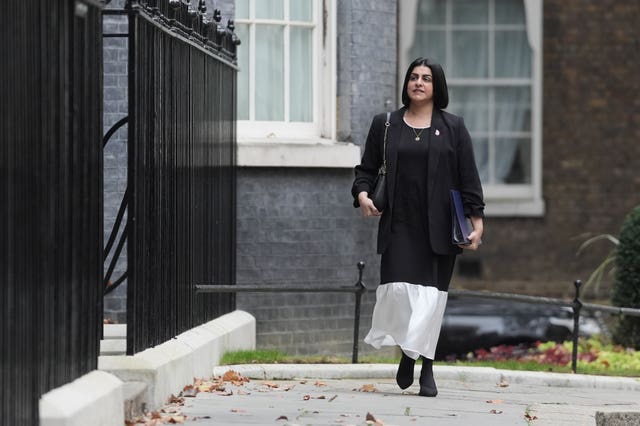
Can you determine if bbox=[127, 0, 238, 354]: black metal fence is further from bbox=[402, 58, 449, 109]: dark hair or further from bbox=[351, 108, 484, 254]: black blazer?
bbox=[402, 58, 449, 109]: dark hair

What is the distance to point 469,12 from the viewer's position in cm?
2058

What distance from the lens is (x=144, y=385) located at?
7.03 m

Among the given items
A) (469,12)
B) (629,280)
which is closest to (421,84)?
(629,280)

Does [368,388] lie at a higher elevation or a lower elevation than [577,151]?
lower

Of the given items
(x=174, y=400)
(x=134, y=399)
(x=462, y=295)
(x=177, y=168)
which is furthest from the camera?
(x=462, y=295)

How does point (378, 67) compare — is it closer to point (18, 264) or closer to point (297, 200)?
point (297, 200)

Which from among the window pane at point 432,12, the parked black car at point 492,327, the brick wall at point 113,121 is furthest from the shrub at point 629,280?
the window pane at point 432,12

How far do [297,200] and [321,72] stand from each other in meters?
1.08

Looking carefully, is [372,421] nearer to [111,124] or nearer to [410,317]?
[410,317]

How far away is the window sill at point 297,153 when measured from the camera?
11.7m

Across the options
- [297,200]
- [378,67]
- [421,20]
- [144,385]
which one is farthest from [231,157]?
[421,20]

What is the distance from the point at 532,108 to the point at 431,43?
1.60 metres

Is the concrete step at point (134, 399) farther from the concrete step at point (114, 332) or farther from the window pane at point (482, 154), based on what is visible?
the window pane at point (482, 154)

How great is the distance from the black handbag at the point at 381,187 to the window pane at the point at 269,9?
409cm
